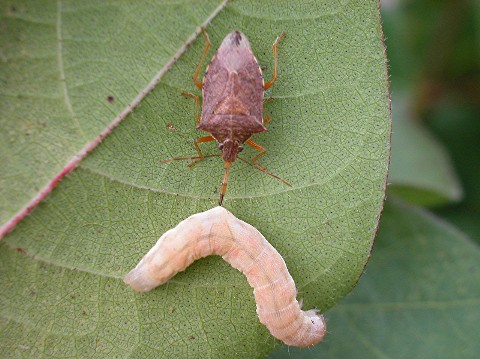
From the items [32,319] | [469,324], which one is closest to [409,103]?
[469,324]

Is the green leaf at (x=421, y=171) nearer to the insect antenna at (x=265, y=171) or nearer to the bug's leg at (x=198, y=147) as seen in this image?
the insect antenna at (x=265, y=171)

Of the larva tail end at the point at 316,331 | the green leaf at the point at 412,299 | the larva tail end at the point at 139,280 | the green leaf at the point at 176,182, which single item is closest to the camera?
the green leaf at the point at 176,182

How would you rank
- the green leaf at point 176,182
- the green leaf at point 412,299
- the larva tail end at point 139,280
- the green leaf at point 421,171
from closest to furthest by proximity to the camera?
the green leaf at point 176,182, the larva tail end at point 139,280, the green leaf at point 412,299, the green leaf at point 421,171

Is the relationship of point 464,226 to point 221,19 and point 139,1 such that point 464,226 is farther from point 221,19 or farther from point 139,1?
point 139,1

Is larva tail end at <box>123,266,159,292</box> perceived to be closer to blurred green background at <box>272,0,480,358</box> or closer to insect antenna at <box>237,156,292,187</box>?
insect antenna at <box>237,156,292,187</box>

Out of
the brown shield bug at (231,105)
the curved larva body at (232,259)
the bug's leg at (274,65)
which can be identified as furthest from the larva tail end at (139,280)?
the bug's leg at (274,65)

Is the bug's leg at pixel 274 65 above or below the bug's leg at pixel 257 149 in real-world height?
above

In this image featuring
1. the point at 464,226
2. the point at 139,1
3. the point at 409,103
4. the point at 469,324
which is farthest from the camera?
the point at 409,103
